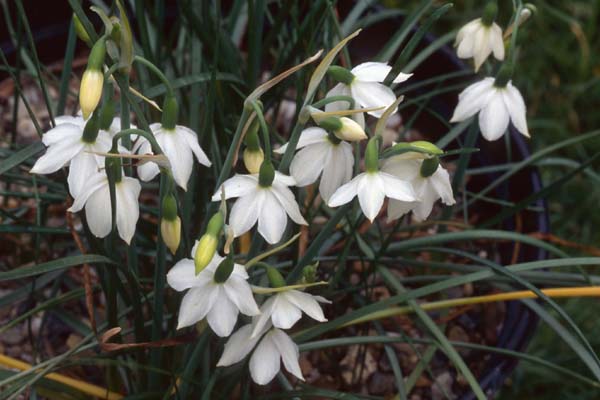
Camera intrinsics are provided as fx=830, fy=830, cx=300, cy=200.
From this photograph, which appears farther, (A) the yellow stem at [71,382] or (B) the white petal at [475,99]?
(A) the yellow stem at [71,382]

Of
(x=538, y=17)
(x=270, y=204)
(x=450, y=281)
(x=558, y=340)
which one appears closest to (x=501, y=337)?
(x=450, y=281)

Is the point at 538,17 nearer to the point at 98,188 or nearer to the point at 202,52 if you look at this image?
the point at 202,52

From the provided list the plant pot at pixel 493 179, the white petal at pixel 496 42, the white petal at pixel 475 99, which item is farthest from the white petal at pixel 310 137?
the plant pot at pixel 493 179

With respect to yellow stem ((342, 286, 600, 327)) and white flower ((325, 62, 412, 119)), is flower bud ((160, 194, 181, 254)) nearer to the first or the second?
white flower ((325, 62, 412, 119))

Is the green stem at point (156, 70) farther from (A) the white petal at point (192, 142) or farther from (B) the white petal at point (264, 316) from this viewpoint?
(B) the white petal at point (264, 316)

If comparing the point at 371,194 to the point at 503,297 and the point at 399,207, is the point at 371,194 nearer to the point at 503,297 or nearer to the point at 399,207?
the point at 399,207

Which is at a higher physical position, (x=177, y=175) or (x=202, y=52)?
(x=177, y=175)
